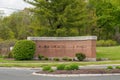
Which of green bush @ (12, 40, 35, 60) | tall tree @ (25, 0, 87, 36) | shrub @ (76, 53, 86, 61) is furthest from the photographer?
tall tree @ (25, 0, 87, 36)

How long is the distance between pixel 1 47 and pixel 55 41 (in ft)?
35.0

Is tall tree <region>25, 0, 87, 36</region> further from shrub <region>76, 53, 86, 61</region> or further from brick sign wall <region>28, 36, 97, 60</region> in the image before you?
shrub <region>76, 53, 86, 61</region>

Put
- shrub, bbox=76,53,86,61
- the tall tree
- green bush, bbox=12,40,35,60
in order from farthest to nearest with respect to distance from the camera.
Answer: the tall tree → green bush, bbox=12,40,35,60 → shrub, bbox=76,53,86,61

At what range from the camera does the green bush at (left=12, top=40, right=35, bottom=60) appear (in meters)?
42.0

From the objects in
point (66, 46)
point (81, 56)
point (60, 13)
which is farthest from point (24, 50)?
point (60, 13)

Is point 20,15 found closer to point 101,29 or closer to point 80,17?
point 101,29

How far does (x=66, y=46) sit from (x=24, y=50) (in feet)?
17.6

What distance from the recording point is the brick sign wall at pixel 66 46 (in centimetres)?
4209

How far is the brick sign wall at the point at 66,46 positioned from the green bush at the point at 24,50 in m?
2.01

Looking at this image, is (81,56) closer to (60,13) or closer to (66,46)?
(66,46)

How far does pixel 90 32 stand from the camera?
250 feet

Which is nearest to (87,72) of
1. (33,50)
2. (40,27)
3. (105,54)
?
(33,50)

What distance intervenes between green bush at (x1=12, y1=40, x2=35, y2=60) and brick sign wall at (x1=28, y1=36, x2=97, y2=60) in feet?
6.59

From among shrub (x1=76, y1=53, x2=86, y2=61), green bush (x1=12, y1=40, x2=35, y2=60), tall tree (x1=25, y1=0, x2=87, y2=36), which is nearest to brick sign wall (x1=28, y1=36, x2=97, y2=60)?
shrub (x1=76, y1=53, x2=86, y2=61)
